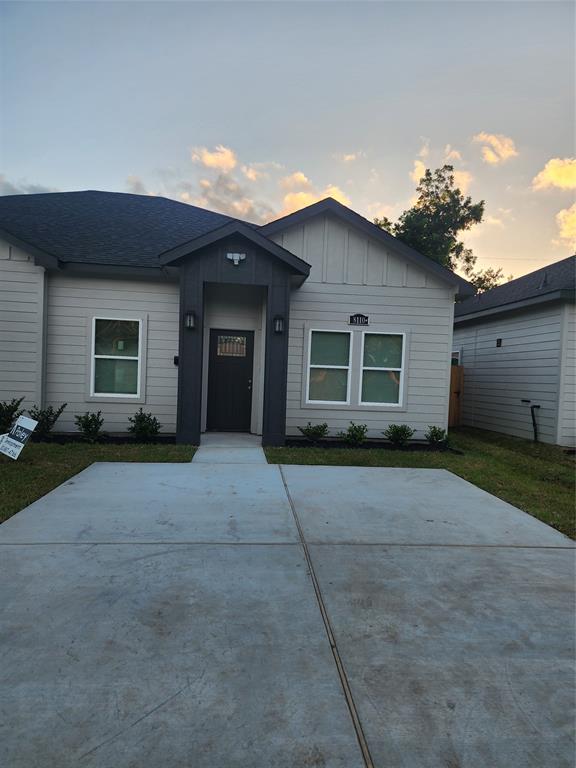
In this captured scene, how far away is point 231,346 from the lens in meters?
9.42

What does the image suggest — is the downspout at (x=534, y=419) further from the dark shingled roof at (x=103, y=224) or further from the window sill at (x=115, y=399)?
the window sill at (x=115, y=399)

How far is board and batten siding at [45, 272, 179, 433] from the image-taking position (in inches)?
335

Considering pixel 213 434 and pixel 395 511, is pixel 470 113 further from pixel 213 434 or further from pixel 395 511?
pixel 395 511

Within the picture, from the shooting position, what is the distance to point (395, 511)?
471 centimetres

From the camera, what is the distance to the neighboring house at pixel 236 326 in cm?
798

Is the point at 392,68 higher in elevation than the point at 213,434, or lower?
higher

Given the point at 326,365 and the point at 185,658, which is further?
the point at 326,365

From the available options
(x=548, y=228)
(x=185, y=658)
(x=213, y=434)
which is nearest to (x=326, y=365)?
(x=213, y=434)

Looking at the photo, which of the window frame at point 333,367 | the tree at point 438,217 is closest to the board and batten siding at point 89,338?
the window frame at point 333,367

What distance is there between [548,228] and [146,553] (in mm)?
16765

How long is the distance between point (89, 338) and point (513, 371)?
10.2 metres

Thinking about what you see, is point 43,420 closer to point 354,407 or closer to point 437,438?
point 354,407

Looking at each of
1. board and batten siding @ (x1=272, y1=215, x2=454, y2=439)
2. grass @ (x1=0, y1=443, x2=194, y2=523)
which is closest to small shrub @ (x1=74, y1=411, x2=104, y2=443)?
grass @ (x1=0, y1=443, x2=194, y2=523)

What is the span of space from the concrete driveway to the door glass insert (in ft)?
17.0
